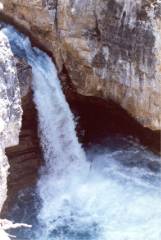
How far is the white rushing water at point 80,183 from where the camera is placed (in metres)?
6.91

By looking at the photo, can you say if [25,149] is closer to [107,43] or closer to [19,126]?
[19,126]

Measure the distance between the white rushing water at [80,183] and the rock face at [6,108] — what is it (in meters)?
1.16

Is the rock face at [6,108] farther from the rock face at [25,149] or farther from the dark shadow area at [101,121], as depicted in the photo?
the dark shadow area at [101,121]

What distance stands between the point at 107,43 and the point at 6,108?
2.20 metres

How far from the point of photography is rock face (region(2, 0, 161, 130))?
6992 mm

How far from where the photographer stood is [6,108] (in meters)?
6.05

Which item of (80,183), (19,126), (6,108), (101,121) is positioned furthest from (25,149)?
(6,108)

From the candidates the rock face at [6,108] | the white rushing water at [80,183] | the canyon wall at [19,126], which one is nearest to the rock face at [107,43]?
the white rushing water at [80,183]

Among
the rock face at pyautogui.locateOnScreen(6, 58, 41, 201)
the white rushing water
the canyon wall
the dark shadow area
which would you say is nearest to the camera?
the canyon wall

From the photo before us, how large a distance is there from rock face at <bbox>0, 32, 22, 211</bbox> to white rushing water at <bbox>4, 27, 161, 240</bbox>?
1.16 metres

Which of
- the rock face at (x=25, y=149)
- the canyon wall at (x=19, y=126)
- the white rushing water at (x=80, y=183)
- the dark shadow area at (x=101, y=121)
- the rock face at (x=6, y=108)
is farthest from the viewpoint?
the dark shadow area at (x=101, y=121)

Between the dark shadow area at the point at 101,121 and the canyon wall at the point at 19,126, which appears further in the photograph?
the dark shadow area at the point at 101,121

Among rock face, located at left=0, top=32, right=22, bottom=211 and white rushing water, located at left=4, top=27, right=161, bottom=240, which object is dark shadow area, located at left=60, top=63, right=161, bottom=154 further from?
rock face, located at left=0, top=32, right=22, bottom=211

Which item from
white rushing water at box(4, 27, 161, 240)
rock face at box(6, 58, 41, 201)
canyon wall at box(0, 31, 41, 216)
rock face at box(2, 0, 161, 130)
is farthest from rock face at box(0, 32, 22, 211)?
rock face at box(2, 0, 161, 130)
